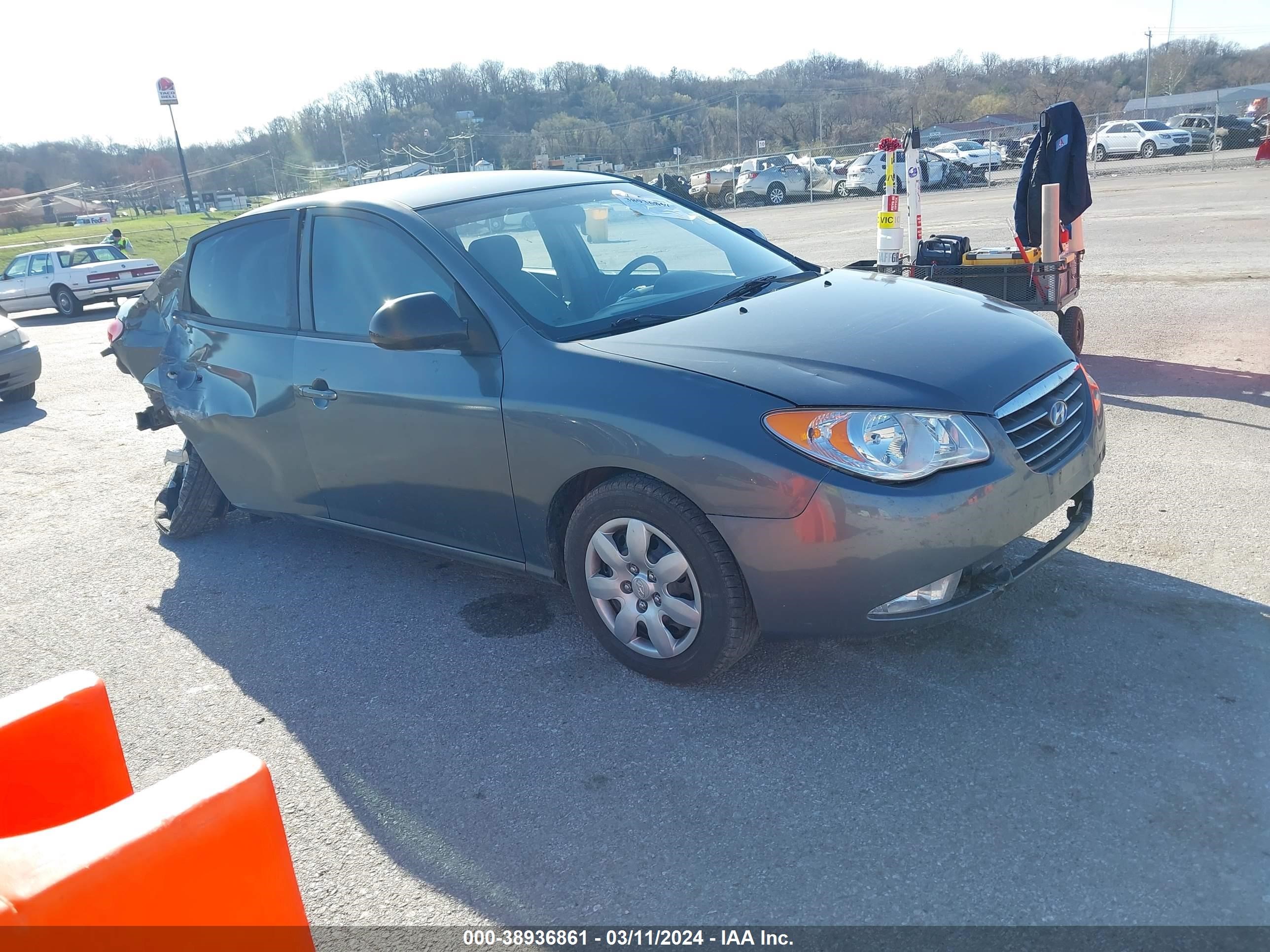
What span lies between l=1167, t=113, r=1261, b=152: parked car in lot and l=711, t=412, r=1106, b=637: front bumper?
4142cm

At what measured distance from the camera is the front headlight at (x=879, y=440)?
2998 millimetres

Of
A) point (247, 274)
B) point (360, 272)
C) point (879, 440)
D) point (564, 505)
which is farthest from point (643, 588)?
point (247, 274)

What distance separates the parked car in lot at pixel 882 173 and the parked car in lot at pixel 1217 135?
1136 cm

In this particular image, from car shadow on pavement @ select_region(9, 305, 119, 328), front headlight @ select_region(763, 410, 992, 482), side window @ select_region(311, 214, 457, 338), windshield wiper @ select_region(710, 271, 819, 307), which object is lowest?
car shadow on pavement @ select_region(9, 305, 119, 328)

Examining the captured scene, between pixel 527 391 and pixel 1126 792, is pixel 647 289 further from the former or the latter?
pixel 1126 792

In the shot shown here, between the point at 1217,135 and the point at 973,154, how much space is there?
9.15 meters

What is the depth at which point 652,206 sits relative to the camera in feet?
15.6

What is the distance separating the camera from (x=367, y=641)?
13.6 ft

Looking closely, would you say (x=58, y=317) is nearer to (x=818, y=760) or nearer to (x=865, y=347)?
(x=865, y=347)

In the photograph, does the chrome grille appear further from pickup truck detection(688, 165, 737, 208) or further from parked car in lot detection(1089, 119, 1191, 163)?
parked car in lot detection(1089, 119, 1191, 163)

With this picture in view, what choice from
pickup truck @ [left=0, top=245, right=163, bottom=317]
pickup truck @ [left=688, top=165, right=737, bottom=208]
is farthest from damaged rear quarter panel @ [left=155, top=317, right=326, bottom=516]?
pickup truck @ [left=688, top=165, right=737, bottom=208]

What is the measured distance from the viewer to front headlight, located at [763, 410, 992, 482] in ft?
9.84

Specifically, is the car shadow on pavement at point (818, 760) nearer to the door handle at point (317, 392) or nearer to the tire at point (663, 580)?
the tire at point (663, 580)

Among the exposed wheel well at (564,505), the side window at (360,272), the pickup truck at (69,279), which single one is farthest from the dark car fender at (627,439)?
the pickup truck at (69,279)
